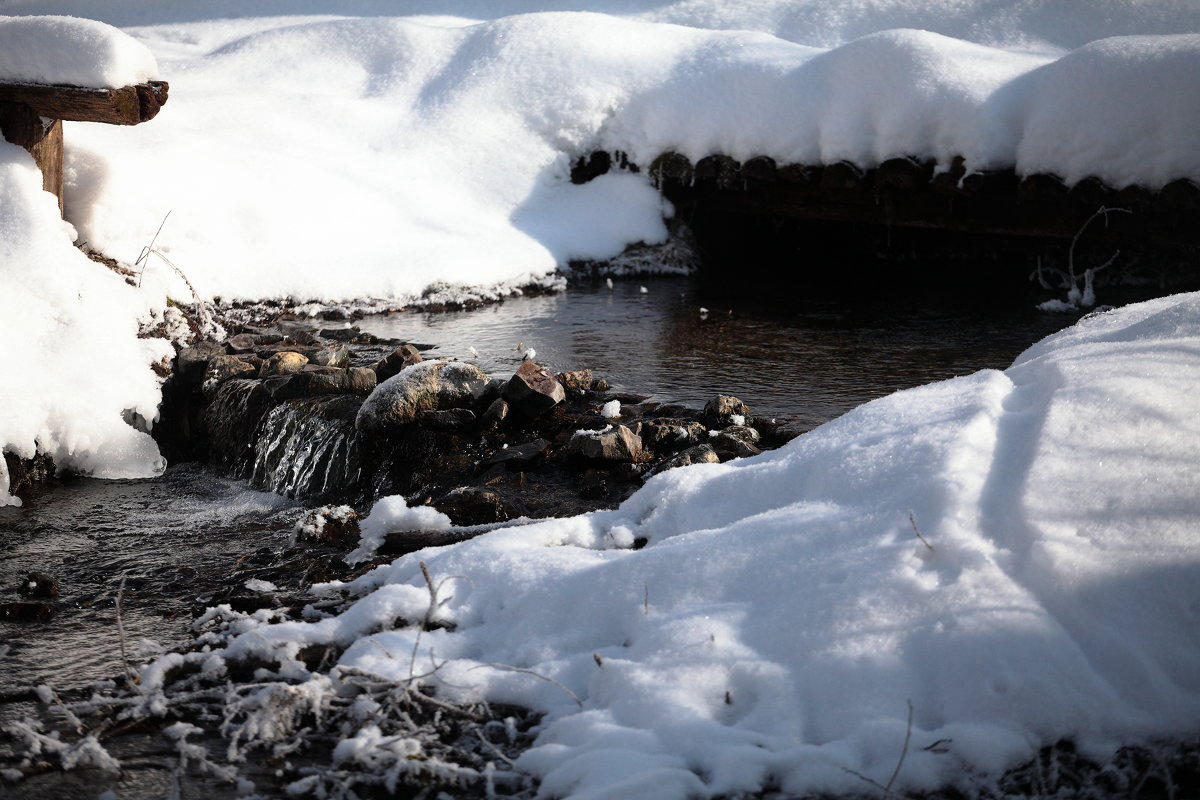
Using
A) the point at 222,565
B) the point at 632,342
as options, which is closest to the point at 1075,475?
the point at 222,565

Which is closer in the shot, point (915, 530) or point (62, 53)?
point (915, 530)

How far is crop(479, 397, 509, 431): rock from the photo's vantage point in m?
5.30

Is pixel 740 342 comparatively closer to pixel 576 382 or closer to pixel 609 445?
pixel 576 382

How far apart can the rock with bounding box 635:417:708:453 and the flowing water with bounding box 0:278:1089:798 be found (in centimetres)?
62

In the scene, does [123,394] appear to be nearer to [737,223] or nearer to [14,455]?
[14,455]

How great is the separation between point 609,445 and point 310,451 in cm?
189

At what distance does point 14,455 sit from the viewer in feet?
16.8

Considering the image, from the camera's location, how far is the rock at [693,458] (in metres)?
4.55

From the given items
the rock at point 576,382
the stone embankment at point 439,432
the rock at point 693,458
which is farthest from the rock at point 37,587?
the rock at point 576,382

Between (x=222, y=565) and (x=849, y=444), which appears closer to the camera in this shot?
(x=849, y=444)

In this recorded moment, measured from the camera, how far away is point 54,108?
6.16 meters

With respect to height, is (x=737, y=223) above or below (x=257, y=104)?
below

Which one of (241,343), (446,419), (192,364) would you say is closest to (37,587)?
(446,419)

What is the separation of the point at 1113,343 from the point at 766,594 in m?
1.77
